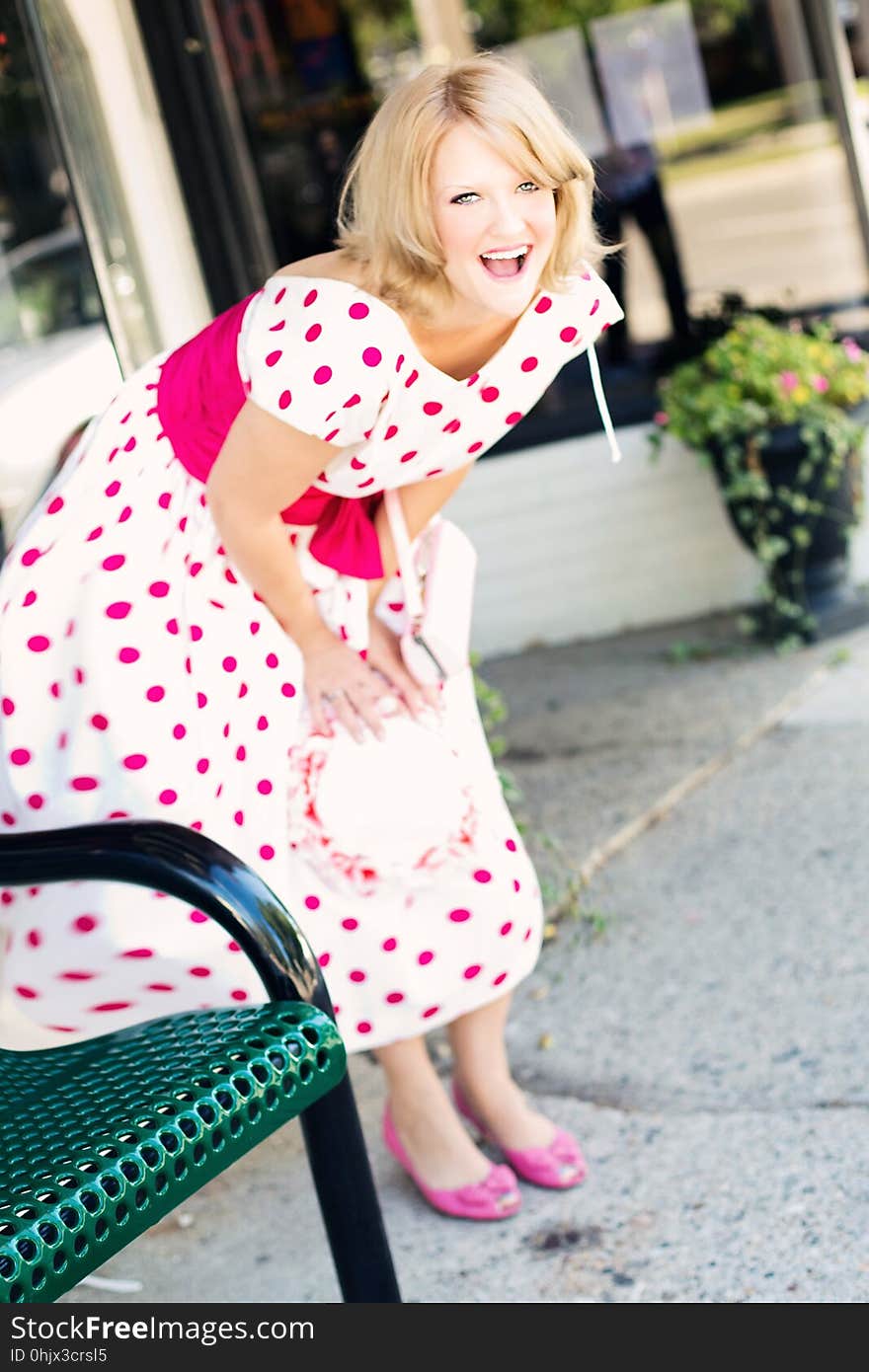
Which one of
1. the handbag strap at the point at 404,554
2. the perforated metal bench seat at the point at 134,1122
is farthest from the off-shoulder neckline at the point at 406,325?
the perforated metal bench seat at the point at 134,1122

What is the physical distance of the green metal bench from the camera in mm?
1433

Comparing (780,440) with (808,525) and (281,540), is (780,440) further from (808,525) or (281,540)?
(281,540)

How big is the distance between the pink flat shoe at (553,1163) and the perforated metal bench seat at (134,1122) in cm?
79

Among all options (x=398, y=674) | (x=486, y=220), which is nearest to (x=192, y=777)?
(x=398, y=674)

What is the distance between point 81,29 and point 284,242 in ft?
3.16

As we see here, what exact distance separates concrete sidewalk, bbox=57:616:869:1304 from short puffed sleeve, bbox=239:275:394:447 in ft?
3.82

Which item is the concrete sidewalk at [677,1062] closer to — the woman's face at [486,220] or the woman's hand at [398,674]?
→ the woman's hand at [398,674]

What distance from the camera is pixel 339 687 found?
7.14ft

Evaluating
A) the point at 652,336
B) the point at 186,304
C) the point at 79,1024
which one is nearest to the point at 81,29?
the point at 186,304

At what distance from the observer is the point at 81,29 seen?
4320 millimetres

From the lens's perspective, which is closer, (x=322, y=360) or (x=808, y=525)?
(x=322, y=360)

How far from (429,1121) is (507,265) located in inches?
48.0

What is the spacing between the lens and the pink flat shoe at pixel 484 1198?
7.72ft
